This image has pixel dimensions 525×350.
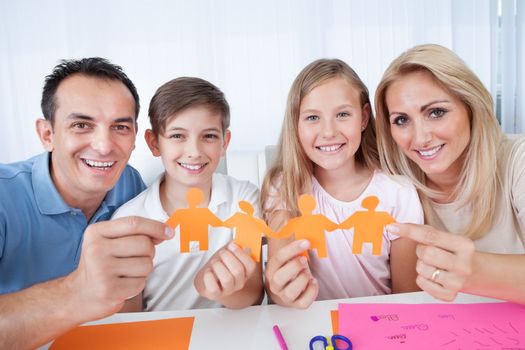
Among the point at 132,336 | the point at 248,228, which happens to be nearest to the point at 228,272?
the point at 248,228

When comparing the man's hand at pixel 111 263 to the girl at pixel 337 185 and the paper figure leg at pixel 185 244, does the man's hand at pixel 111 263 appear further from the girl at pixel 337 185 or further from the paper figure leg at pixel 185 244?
the girl at pixel 337 185

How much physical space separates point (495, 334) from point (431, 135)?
0.53 m

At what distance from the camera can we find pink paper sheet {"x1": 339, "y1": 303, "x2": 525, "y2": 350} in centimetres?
73

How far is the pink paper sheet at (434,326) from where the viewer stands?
2.41 feet

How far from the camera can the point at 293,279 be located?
85 cm

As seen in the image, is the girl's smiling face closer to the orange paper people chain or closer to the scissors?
the orange paper people chain

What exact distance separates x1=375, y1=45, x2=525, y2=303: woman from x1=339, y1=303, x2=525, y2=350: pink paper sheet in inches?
11.5

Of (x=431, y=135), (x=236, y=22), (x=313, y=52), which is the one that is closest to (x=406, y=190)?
(x=431, y=135)

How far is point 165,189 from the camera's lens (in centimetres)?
128

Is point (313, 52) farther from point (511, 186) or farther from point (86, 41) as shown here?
point (511, 186)

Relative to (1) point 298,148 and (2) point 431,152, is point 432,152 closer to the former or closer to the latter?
(2) point 431,152

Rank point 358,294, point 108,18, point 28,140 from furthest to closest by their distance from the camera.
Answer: point 28,140 < point 108,18 < point 358,294

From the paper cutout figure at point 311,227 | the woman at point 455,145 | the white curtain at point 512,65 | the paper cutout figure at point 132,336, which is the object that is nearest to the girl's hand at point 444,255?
the paper cutout figure at point 311,227

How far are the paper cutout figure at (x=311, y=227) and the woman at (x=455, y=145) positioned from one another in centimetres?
45
